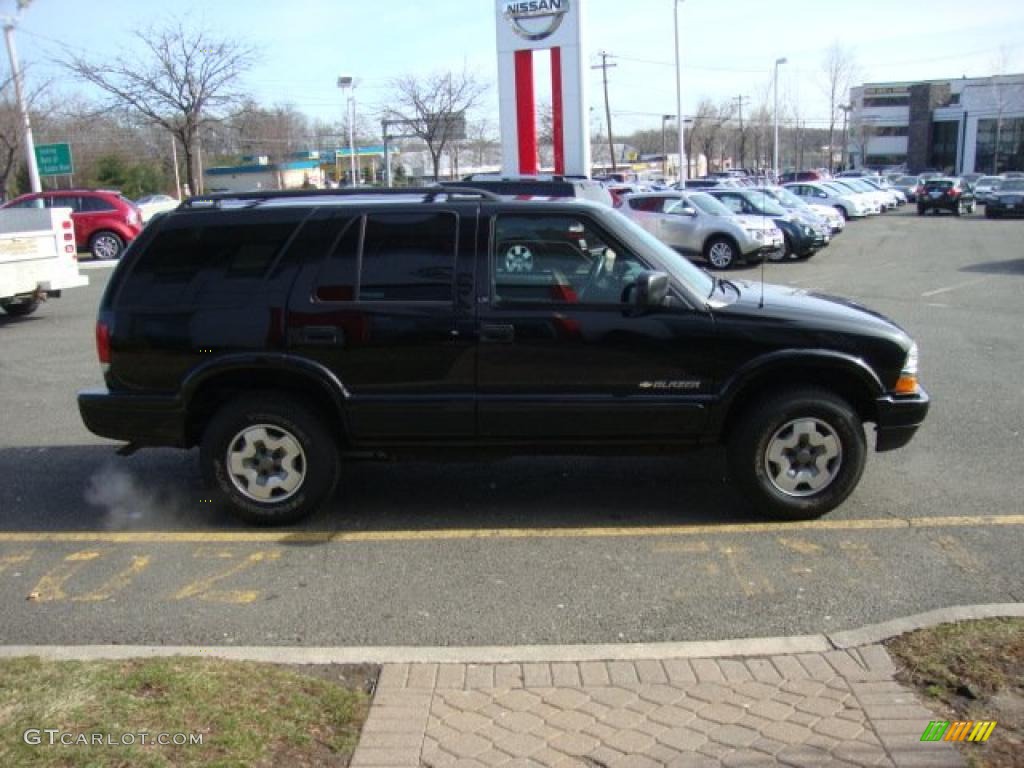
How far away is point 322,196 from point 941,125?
10245 cm

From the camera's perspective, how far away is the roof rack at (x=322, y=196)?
17.8 ft

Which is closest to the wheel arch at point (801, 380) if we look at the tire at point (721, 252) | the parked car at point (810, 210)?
the tire at point (721, 252)

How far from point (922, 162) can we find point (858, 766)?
10348cm

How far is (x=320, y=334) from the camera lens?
5188mm

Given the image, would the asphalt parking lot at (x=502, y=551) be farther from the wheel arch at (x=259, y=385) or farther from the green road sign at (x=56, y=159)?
the green road sign at (x=56, y=159)

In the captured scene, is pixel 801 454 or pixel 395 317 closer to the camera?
pixel 395 317

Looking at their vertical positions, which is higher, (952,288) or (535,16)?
(535,16)

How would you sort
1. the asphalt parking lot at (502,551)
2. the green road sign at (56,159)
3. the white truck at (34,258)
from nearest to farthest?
the asphalt parking lot at (502,551) < the white truck at (34,258) < the green road sign at (56,159)

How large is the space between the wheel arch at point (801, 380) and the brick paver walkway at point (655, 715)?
1.74 m

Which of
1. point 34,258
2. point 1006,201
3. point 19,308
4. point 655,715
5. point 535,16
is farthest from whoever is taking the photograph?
point 1006,201

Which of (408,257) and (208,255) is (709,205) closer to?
(408,257)

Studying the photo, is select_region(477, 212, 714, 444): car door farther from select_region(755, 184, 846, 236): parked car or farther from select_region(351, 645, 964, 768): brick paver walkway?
select_region(755, 184, 846, 236): parked car

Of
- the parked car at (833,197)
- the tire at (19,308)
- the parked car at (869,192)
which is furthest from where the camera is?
the parked car at (869,192)

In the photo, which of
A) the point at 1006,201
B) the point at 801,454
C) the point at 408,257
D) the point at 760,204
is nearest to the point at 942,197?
the point at 1006,201
